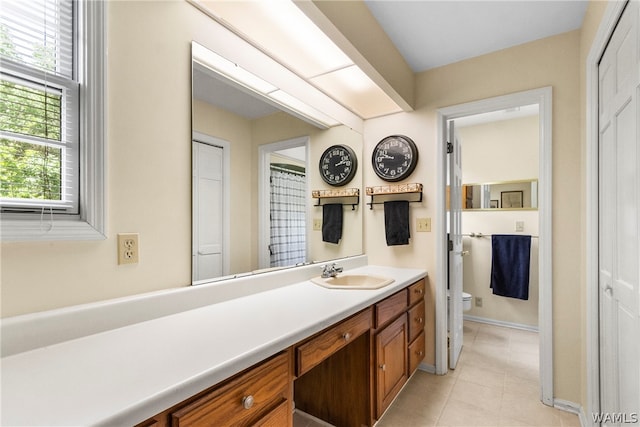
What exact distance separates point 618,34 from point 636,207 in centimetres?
78

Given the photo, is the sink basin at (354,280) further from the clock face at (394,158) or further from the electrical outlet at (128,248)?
the electrical outlet at (128,248)

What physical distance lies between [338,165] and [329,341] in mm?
1500

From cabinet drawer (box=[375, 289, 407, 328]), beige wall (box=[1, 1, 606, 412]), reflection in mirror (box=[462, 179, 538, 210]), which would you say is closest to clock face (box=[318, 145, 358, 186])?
cabinet drawer (box=[375, 289, 407, 328])

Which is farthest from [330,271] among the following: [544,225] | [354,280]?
[544,225]

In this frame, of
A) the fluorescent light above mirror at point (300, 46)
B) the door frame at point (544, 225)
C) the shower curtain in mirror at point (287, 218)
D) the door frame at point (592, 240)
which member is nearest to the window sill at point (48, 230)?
the shower curtain in mirror at point (287, 218)

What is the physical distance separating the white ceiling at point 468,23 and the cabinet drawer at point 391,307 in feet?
5.60

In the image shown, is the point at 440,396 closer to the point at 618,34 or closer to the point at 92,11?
the point at 618,34

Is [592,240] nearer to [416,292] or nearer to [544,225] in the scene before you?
[544,225]

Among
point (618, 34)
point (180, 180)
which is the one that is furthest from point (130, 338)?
point (618, 34)

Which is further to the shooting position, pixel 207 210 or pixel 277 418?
pixel 207 210

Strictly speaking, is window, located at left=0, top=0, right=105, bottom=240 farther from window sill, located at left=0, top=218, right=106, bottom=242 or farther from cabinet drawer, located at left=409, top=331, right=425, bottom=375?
cabinet drawer, located at left=409, top=331, right=425, bottom=375

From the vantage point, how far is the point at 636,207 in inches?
44.2

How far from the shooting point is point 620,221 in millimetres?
1297

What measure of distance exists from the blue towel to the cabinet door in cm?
202
